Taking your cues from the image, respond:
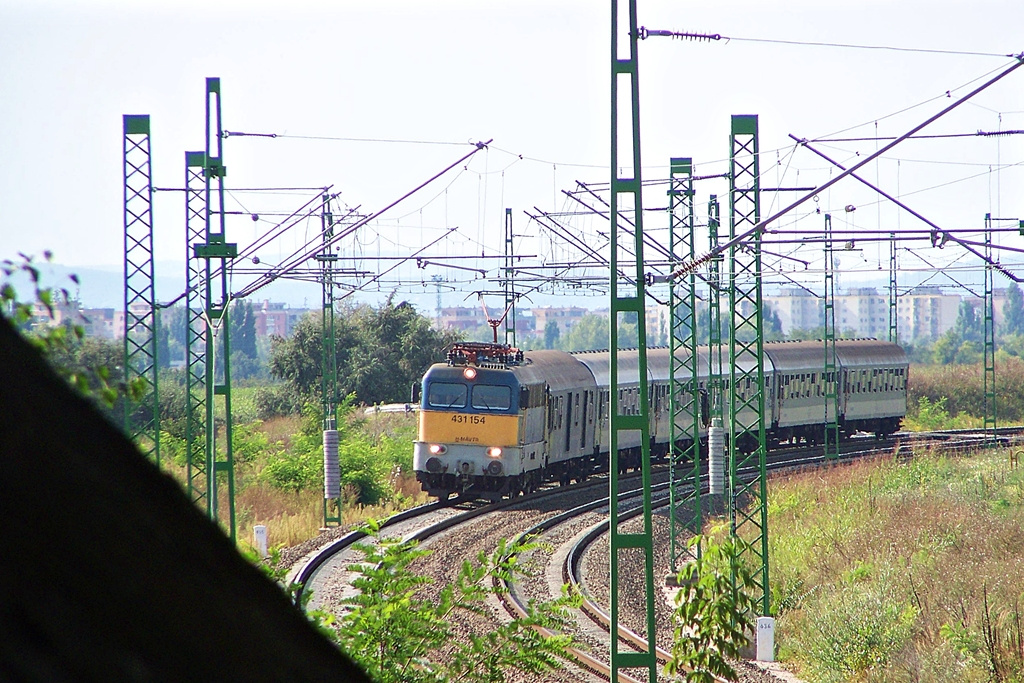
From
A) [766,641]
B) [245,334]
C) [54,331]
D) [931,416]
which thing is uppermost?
[54,331]

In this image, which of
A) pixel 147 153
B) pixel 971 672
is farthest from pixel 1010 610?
pixel 147 153

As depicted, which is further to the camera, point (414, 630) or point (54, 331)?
point (414, 630)

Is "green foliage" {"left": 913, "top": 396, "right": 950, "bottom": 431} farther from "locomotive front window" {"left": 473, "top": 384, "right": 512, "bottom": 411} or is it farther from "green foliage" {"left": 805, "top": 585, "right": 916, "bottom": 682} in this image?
"green foliage" {"left": 805, "top": 585, "right": 916, "bottom": 682}

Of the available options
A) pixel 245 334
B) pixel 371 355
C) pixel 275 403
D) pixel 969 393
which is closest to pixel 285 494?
pixel 371 355

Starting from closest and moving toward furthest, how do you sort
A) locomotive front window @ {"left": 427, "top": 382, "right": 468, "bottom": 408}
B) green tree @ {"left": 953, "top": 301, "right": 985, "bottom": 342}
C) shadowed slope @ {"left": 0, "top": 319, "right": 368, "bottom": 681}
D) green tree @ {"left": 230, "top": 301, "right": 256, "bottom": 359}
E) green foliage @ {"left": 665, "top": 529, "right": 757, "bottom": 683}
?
shadowed slope @ {"left": 0, "top": 319, "right": 368, "bottom": 681} < green foliage @ {"left": 665, "top": 529, "right": 757, "bottom": 683} < locomotive front window @ {"left": 427, "top": 382, "right": 468, "bottom": 408} < green tree @ {"left": 230, "top": 301, "right": 256, "bottom": 359} < green tree @ {"left": 953, "top": 301, "right": 985, "bottom": 342}

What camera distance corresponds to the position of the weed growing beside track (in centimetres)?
1266

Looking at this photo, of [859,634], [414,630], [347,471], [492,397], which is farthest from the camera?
[347,471]

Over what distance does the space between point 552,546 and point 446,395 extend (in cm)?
1011

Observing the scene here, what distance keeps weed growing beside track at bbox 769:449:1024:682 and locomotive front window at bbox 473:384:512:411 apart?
585 centimetres

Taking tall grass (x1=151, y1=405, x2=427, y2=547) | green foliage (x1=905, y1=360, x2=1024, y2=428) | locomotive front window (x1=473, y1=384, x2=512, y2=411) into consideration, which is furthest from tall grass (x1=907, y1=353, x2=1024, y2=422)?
locomotive front window (x1=473, y1=384, x2=512, y2=411)

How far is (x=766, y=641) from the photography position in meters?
14.6

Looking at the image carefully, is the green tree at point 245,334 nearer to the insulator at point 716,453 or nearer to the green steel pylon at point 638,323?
the insulator at point 716,453

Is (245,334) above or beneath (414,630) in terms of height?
above

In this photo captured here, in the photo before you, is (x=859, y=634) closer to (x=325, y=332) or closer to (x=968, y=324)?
(x=325, y=332)
